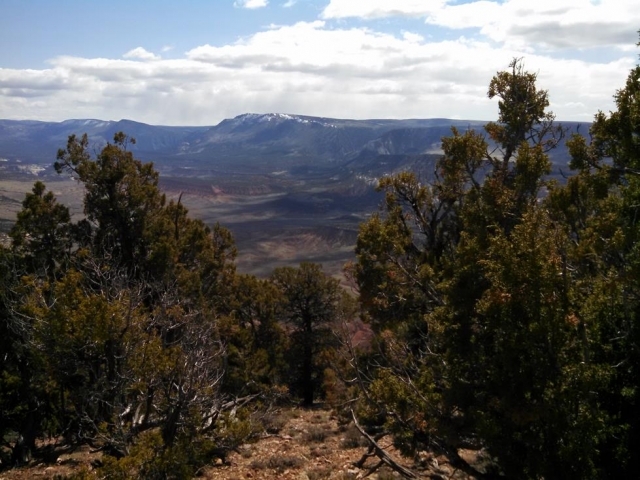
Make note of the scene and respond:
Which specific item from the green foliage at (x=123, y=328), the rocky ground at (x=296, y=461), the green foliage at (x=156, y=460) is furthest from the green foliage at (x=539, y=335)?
the green foliage at (x=123, y=328)

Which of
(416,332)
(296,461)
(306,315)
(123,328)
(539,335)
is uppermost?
(539,335)

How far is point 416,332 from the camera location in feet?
54.9

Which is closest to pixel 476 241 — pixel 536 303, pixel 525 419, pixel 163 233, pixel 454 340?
pixel 454 340

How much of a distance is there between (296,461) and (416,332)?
18.4 feet

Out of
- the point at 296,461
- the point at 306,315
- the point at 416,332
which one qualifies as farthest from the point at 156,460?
the point at 306,315

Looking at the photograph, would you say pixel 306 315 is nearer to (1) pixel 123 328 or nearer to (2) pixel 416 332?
(2) pixel 416 332

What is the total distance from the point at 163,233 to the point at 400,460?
12406 mm

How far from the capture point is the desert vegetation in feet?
25.4

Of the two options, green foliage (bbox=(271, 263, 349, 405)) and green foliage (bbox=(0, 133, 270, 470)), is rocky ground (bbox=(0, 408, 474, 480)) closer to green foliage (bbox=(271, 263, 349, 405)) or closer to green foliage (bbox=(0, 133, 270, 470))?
green foliage (bbox=(0, 133, 270, 470))

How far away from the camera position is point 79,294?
9773mm

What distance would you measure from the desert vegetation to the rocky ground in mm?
100

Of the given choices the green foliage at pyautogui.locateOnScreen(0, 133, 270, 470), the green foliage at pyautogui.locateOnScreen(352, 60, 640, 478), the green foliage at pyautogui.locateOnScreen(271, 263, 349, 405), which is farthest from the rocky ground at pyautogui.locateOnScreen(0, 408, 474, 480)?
the green foliage at pyautogui.locateOnScreen(271, 263, 349, 405)

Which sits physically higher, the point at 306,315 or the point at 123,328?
the point at 123,328

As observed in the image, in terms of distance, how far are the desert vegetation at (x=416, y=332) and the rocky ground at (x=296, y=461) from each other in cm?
10
